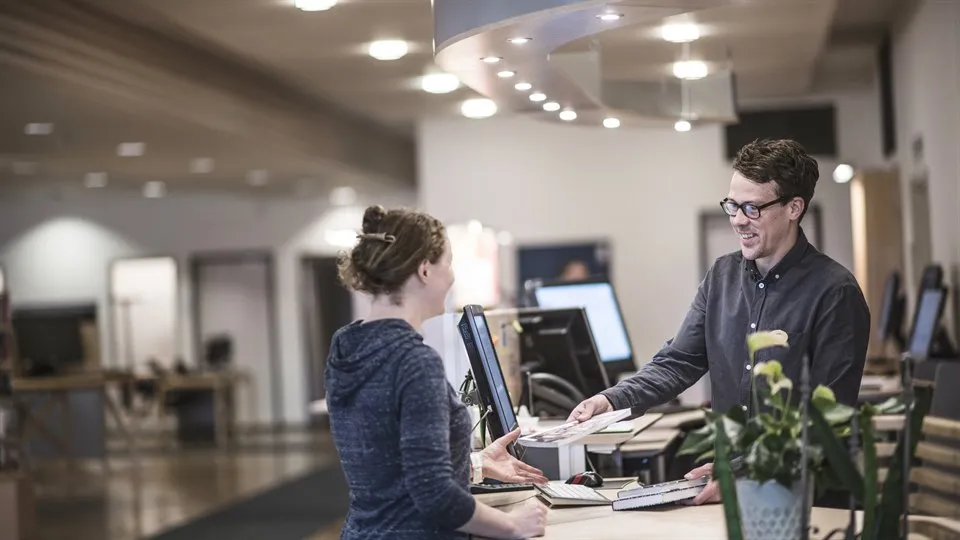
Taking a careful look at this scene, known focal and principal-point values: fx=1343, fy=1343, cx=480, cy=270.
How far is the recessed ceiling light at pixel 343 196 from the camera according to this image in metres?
17.5

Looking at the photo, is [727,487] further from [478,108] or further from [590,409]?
[478,108]

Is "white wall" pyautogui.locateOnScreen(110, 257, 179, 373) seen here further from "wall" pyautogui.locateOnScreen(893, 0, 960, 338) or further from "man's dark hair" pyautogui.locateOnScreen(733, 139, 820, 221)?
"man's dark hair" pyautogui.locateOnScreen(733, 139, 820, 221)

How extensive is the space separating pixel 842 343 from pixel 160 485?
1066 centimetres

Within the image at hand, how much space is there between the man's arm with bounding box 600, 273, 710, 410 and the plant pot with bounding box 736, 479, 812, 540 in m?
1.06

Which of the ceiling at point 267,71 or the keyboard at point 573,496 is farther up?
the ceiling at point 267,71

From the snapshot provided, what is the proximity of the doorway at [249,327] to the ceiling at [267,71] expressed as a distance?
176 inches

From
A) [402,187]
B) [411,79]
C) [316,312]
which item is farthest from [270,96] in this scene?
[316,312]

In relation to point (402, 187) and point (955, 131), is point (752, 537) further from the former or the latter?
point (402, 187)

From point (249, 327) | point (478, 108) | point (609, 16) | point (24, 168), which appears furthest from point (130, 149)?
point (609, 16)

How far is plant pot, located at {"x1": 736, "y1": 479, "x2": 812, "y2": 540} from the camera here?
8.64ft

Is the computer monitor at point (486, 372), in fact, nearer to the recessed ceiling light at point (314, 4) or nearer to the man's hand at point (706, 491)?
the man's hand at point (706, 491)

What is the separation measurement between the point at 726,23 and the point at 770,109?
450 centimetres

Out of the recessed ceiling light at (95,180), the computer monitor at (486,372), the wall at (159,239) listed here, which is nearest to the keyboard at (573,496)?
the computer monitor at (486,372)

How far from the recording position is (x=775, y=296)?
11.3 ft
